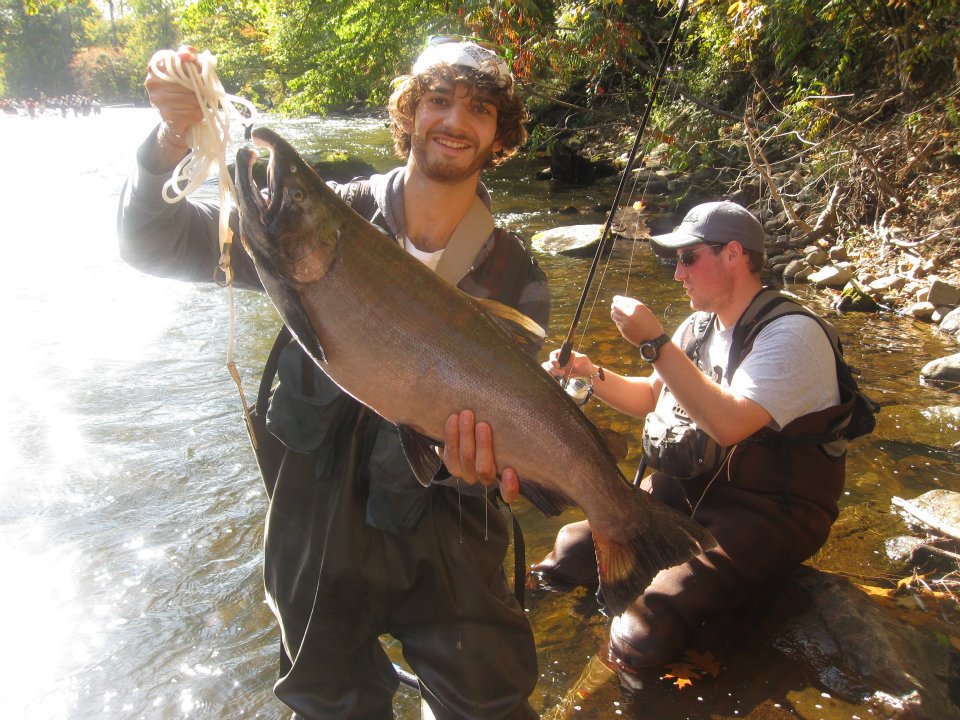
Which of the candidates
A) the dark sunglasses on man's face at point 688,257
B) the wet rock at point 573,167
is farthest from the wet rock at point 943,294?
the wet rock at point 573,167

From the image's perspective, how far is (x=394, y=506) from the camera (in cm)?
218

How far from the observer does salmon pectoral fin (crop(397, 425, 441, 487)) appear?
2.04 metres

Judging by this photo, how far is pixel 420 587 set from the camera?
232 centimetres

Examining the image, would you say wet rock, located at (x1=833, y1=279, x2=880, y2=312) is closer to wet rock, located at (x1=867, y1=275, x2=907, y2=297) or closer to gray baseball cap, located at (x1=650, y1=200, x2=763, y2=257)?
wet rock, located at (x1=867, y1=275, x2=907, y2=297)

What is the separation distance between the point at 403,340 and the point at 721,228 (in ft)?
7.58

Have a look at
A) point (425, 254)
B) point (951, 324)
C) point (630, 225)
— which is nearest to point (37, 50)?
point (630, 225)

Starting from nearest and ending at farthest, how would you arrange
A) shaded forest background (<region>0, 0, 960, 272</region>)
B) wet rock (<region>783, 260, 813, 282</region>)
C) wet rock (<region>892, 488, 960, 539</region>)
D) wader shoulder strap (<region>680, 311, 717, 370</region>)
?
wader shoulder strap (<region>680, 311, 717, 370</region>)
wet rock (<region>892, 488, 960, 539</region>)
shaded forest background (<region>0, 0, 960, 272</region>)
wet rock (<region>783, 260, 813, 282</region>)

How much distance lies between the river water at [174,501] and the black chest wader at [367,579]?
1.12 metres

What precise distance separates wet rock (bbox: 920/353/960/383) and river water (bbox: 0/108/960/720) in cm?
14

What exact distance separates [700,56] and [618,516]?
1398 cm

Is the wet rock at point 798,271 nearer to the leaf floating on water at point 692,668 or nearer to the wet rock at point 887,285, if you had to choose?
the wet rock at point 887,285

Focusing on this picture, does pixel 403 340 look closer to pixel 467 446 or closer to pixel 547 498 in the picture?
pixel 467 446

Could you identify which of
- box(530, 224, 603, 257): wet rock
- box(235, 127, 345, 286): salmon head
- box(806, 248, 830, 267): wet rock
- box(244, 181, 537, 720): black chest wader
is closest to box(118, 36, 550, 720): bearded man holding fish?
box(244, 181, 537, 720): black chest wader

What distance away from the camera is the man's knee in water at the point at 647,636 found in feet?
11.0
